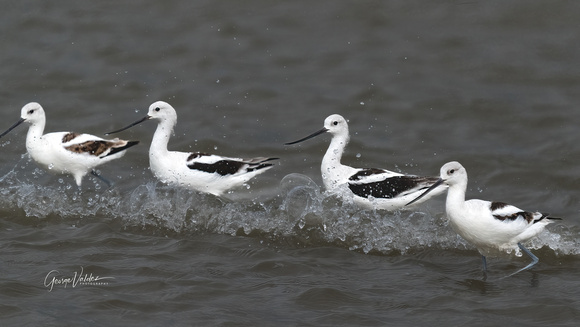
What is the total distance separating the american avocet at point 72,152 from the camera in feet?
29.3

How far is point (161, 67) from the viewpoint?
11.8 m

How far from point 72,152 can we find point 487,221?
4.37 metres

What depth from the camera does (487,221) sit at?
23.1 ft

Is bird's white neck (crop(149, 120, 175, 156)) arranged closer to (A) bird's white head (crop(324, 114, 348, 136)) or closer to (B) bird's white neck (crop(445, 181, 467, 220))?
(A) bird's white head (crop(324, 114, 348, 136))

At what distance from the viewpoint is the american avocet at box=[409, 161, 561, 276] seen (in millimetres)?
7059

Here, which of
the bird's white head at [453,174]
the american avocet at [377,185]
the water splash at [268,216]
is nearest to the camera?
the bird's white head at [453,174]

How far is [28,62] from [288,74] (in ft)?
12.5

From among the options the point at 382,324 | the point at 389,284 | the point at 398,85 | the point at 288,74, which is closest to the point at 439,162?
the point at 398,85

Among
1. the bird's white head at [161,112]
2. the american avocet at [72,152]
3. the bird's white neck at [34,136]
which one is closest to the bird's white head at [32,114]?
the bird's white neck at [34,136]

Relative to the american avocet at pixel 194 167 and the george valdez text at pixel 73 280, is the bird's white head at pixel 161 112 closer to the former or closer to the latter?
the american avocet at pixel 194 167

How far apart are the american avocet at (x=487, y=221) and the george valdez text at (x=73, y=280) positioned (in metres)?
2.91

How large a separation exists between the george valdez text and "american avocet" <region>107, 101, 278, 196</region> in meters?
2.14

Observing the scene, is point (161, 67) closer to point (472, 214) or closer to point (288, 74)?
point (288, 74)

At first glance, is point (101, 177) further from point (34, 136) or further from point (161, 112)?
point (161, 112)
